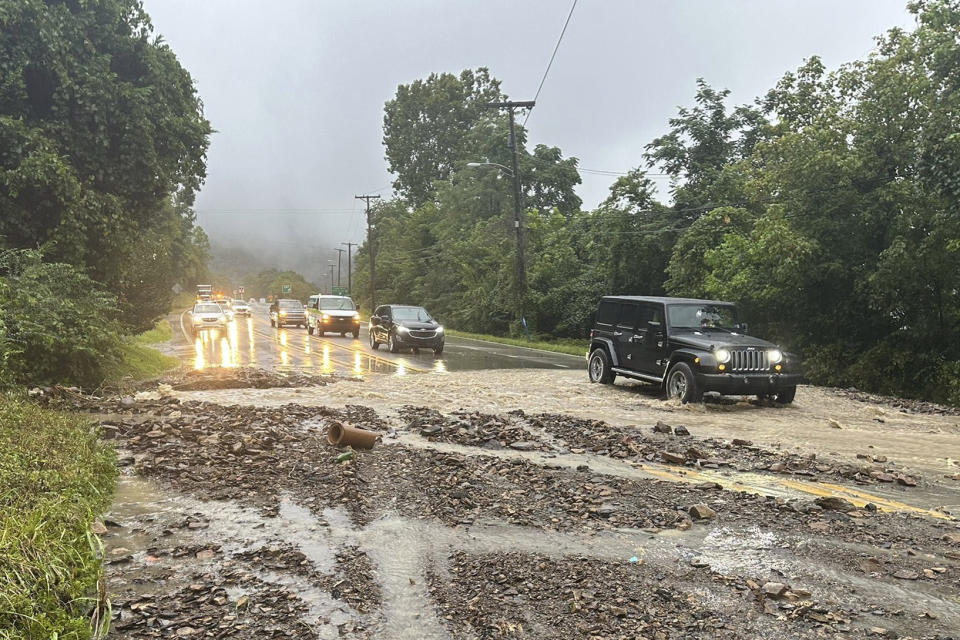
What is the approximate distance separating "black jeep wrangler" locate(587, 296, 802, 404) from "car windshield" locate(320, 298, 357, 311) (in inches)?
855

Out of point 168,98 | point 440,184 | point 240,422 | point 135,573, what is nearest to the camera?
point 135,573

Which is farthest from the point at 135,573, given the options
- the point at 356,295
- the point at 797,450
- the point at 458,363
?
the point at 356,295

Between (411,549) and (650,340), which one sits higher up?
(650,340)

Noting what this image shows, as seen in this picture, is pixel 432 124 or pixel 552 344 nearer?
pixel 552 344

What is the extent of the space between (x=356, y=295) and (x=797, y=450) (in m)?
76.5

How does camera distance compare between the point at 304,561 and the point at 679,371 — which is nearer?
the point at 304,561

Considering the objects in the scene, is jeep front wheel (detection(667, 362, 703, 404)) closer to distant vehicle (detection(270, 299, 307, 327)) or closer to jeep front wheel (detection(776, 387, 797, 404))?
jeep front wheel (detection(776, 387, 797, 404))

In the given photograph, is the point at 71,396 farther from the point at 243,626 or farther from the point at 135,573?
the point at 243,626

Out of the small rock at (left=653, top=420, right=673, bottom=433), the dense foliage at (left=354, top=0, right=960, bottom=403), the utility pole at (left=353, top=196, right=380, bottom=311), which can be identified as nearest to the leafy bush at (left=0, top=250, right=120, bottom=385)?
the small rock at (left=653, top=420, right=673, bottom=433)

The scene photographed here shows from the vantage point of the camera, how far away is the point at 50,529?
4.63 m

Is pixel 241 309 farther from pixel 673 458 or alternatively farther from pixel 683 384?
pixel 673 458

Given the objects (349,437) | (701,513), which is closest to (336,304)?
(349,437)

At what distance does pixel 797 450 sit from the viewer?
8.81 meters

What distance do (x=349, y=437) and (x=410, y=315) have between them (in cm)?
1803
